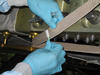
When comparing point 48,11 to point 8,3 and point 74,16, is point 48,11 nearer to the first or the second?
point 74,16

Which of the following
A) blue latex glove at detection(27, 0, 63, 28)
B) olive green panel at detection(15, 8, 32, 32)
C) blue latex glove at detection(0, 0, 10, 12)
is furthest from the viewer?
olive green panel at detection(15, 8, 32, 32)

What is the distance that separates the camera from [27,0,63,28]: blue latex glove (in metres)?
1.02

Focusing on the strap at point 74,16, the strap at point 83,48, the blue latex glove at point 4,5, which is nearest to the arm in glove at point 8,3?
the blue latex glove at point 4,5

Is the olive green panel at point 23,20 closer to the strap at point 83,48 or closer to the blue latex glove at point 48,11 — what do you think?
the blue latex glove at point 48,11

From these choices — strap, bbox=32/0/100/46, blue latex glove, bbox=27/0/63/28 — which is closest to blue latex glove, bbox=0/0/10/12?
blue latex glove, bbox=27/0/63/28

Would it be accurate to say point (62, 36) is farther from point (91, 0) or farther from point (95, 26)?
point (91, 0)

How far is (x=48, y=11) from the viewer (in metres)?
1.03

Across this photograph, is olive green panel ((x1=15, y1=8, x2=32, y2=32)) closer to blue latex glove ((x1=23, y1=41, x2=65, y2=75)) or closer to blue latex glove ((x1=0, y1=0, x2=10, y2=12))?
blue latex glove ((x1=0, y1=0, x2=10, y2=12))

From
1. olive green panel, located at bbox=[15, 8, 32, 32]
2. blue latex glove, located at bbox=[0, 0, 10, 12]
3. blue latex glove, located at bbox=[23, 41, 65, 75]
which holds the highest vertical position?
blue latex glove, located at bbox=[0, 0, 10, 12]

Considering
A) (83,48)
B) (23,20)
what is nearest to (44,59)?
(83,48)

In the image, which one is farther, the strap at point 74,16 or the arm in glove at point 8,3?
the arm in glove at point 8,3

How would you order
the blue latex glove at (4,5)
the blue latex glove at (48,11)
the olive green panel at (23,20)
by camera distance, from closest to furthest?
the blue latex glove at (48,11) → the blue latex glove at (4,5) → the olive green panel at (23,20)

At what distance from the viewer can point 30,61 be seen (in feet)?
3.17

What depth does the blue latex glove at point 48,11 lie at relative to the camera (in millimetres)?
1019
